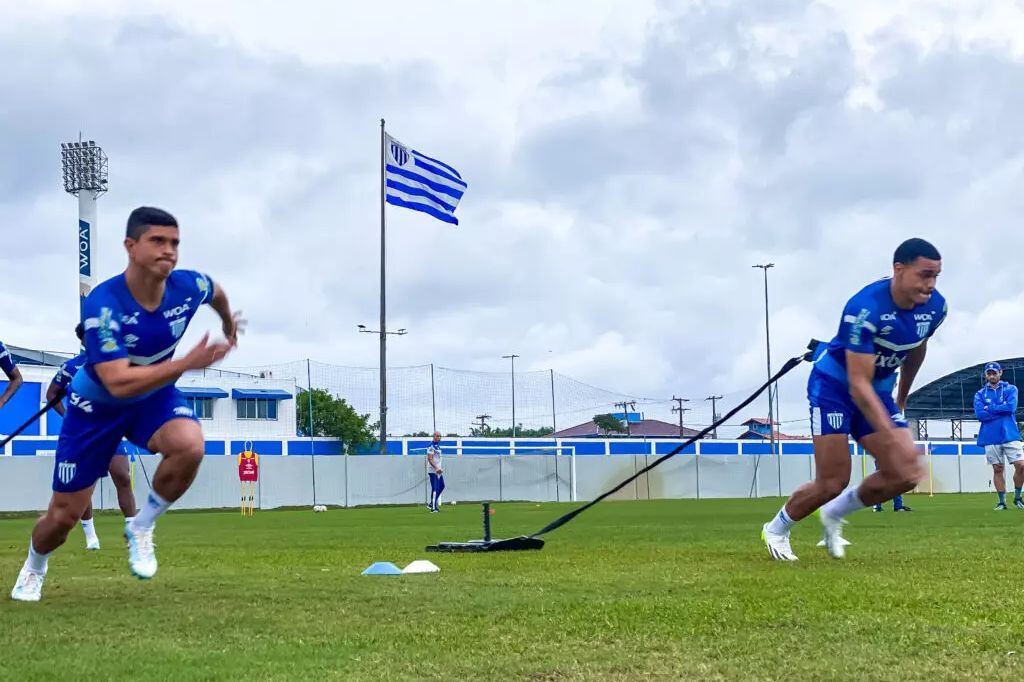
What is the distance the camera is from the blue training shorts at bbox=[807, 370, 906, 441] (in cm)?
889

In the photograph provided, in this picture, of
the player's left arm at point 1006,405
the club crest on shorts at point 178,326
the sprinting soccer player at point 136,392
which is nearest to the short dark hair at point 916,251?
the sprinting soccer player at point 136,392

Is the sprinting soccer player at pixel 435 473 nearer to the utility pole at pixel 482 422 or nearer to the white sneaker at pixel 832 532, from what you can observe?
the white sneaker at pixel 832 532

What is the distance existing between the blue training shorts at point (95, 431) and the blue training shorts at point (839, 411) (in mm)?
4709

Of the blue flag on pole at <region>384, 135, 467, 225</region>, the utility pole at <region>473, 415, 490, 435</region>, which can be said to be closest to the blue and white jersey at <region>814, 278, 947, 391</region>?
the blue flag on pole at <region>384, 135, 467, 225</region>

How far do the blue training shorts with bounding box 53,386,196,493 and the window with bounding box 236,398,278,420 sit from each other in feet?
265

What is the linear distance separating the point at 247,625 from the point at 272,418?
275 feet

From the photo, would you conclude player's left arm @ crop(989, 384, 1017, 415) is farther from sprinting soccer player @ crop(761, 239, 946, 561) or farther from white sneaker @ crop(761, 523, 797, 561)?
white sneaker @ crop(761, 523, 797, 561)

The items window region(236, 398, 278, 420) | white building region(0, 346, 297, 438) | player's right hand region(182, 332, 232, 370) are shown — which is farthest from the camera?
window region(236, 398, 278, 420)

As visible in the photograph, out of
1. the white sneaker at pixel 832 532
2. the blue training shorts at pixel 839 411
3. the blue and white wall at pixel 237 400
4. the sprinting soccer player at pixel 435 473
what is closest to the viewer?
the blue training shorts at pixel 839 411

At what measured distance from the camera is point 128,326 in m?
6.65

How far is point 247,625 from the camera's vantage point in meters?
5.86

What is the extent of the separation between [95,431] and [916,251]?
5525 millimetres

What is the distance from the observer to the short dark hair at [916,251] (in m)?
8.27

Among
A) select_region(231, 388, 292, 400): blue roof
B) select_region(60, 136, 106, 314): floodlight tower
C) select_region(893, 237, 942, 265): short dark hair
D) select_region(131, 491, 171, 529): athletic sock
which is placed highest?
select_region(60, 136, 106, 314): floodlight tower
